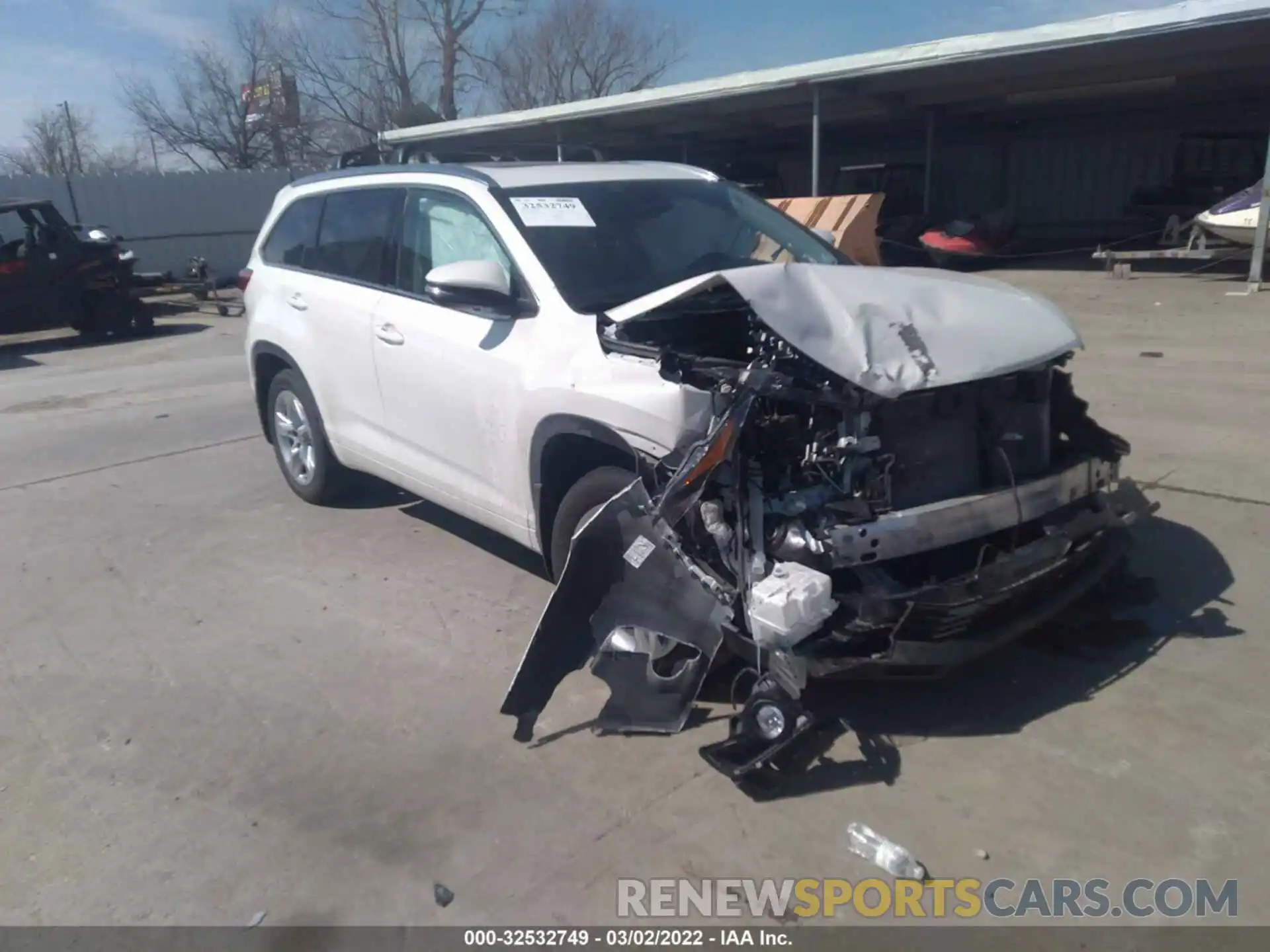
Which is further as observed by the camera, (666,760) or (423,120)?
(423,120)

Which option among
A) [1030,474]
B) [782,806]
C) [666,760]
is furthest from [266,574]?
[1030,474]

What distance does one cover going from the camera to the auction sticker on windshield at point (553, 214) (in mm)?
4422

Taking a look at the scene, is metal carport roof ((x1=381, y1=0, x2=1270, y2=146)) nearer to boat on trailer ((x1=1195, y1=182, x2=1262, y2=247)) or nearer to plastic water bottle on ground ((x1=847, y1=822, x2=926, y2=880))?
boat on trailer ((x1=1195, y1=182, x2=1262, y2=247))

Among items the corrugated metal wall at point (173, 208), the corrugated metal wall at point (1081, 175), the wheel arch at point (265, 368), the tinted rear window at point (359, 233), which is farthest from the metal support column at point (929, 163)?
the tinted rear window at point (359, 233)

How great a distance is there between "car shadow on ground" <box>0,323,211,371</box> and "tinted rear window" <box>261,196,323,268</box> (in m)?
10.3

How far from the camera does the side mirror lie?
4.05 metres

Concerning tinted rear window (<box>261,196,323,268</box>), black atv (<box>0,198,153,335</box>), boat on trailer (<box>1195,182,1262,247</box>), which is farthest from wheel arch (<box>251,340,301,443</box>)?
boat on trailer (<box>1195,182,1262,247</box>)

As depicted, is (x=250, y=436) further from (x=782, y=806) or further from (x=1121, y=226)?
(x=1121, y=226)

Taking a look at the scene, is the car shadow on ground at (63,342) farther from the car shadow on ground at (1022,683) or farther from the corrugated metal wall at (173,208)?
the car shadow on ground at (1022,683)
